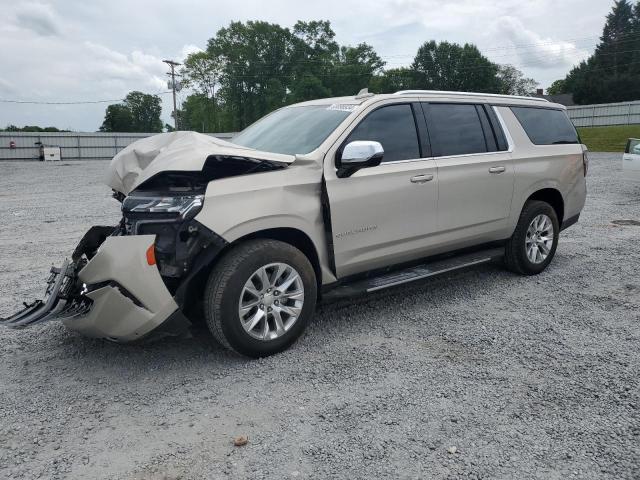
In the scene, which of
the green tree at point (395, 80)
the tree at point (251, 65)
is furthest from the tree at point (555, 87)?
the tree at point (251, 65)

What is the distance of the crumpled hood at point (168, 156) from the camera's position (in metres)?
3.47

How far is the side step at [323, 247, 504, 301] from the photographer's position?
413cm

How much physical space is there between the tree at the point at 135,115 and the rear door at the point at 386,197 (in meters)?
84.2

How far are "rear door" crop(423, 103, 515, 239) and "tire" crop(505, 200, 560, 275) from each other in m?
0.33

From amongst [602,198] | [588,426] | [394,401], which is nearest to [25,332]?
[394,401]

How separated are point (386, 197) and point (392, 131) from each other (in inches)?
24.5

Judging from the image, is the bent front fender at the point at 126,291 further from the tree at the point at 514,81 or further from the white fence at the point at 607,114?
the tree at the point at 514,81

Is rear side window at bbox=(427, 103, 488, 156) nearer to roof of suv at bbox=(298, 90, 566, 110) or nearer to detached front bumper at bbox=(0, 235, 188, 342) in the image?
roof of suv at bbox=(298, 90, 566, 110)

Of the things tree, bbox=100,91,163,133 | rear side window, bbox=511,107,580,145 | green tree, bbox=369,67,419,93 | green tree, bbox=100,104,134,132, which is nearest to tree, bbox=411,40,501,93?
green tree, bbox=369,67,419,93

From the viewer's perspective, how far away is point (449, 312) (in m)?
4.71

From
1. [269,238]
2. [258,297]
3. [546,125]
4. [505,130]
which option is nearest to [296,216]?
[269,238]

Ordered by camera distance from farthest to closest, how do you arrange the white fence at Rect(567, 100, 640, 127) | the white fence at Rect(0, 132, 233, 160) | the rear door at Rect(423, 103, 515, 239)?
the white fence at Rect(567, 100, 640, 127), the white fence at Rect(0, 132, 233, 160), the rear door at Rect(423, 103, 515, 239)

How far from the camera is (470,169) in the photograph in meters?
4.93

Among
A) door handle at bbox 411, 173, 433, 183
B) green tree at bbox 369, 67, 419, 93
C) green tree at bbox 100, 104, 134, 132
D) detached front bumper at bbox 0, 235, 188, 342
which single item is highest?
green tree at bbox 369, 67, 419, 93
